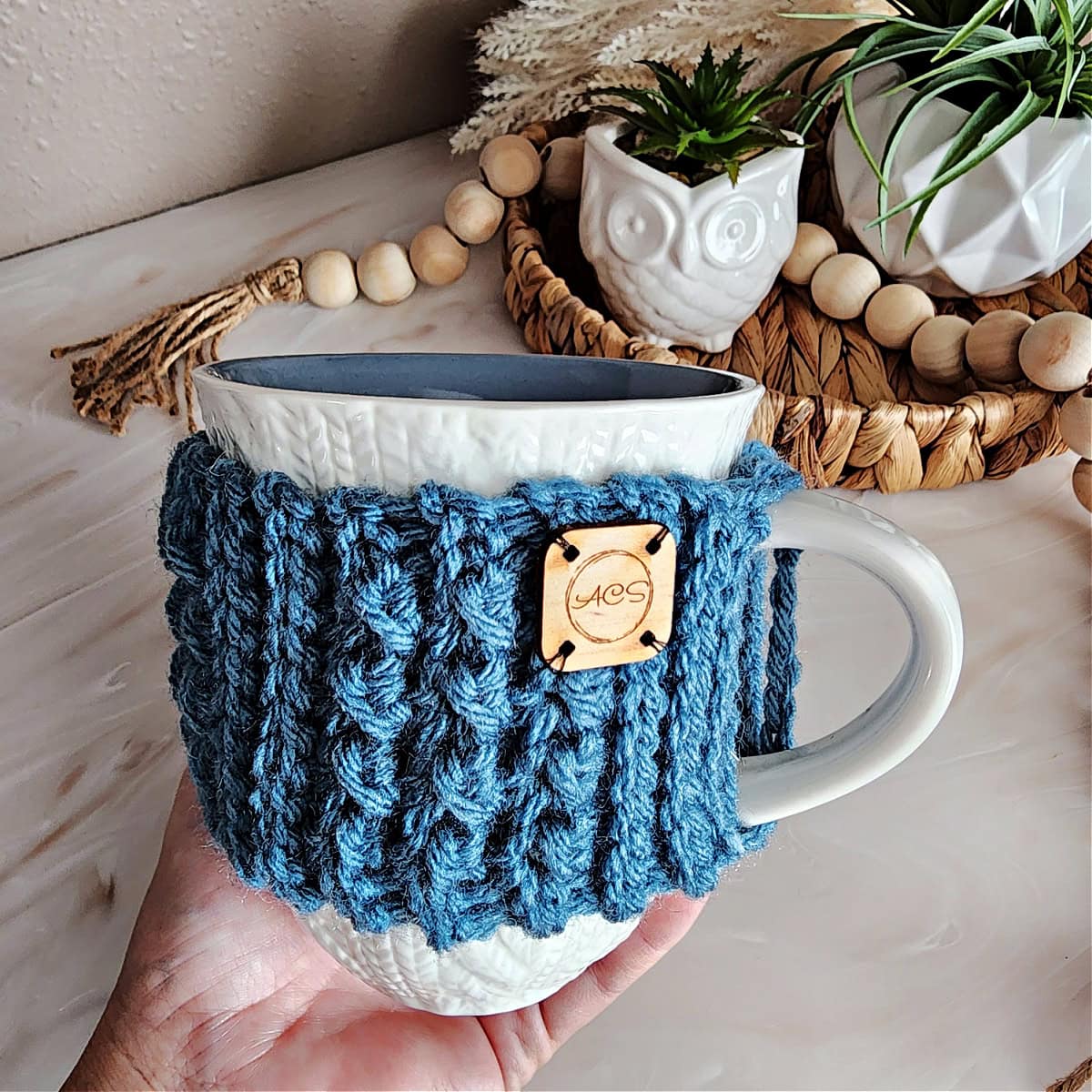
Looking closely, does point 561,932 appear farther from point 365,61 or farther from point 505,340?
point 365,61

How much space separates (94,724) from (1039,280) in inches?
30.0

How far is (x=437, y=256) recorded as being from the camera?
2.75ft

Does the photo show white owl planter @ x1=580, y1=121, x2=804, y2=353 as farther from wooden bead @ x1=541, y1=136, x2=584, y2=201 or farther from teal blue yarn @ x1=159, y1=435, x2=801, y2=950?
teal blue yarn @ x1=159, y1=435, x2=801, y2=950

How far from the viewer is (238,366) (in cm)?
50

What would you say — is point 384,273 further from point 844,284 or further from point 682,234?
point 844,284

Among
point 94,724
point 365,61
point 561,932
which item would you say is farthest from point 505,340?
point 561,932

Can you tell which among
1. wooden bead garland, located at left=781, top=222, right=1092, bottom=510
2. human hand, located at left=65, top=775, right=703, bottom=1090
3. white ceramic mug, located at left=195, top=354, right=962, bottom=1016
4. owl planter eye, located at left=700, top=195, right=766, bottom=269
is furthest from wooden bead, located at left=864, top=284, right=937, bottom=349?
human hand, located at left=65, top=775, right=703, bottom=1090

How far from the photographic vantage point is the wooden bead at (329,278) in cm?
82

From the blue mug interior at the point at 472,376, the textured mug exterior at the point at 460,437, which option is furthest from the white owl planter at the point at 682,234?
the textured mug exterior at the point at 460,437

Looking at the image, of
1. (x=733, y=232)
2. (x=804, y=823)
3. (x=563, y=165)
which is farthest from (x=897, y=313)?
(x=804, y=823)

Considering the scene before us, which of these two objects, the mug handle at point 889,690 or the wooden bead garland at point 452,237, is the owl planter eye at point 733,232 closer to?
the wooden bead garland at point 452,237

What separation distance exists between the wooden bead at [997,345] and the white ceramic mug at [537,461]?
35 centimetres

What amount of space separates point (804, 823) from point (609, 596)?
38 cm

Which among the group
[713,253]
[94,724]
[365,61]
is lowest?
[94,724]
